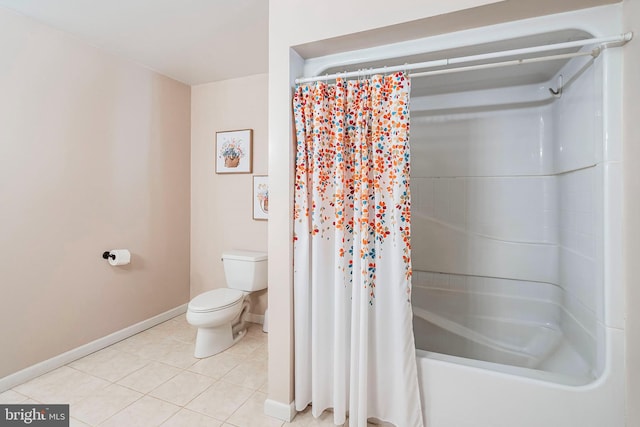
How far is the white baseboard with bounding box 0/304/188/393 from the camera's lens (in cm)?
195

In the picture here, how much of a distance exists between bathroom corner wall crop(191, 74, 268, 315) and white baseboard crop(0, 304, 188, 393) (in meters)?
0.48

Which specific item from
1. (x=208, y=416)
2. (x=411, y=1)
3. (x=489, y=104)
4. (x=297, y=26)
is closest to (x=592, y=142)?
(x=489, y=104)

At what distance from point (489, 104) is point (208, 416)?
9.55 feet

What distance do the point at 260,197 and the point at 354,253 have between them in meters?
1.68

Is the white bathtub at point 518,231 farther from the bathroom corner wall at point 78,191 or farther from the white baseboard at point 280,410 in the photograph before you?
the bathroom corner wall at point 78,191

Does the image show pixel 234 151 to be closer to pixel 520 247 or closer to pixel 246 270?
pixel 246 270

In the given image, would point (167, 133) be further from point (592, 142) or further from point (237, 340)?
point (592, 142)

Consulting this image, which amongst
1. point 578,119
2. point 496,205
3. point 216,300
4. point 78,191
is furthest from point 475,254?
point 78,191

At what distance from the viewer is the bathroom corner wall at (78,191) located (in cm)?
196

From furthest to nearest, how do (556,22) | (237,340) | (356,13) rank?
(237,340) → (356,13) → (556,22)

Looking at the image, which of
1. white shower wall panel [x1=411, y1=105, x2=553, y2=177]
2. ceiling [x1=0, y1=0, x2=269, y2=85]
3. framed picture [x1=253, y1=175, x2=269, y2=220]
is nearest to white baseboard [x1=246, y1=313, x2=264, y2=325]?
framed picture [x1=253, y1=175, x2=269, y2=220]

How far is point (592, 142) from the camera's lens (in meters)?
1.52

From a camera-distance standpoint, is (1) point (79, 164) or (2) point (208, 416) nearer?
(2) point (208, 416)

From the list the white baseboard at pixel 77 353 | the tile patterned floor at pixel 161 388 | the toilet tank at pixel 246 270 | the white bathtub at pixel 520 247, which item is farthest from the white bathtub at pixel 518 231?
the white baseboard at pixel 77 353
